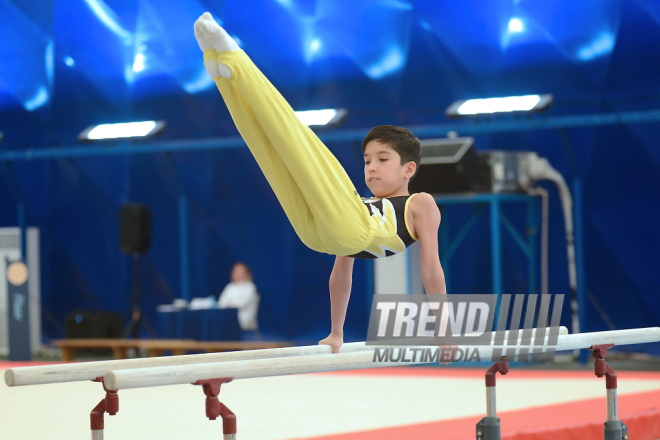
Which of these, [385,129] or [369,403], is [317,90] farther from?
[385,129]

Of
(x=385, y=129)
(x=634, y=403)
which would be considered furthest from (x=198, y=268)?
(x=385, y=129)

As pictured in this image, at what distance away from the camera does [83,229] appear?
11.4m

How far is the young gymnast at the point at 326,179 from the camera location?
280 centimetres

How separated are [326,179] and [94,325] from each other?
7.78m

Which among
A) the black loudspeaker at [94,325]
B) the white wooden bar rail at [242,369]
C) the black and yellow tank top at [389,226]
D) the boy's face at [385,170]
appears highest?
the boy's face at [385,170]

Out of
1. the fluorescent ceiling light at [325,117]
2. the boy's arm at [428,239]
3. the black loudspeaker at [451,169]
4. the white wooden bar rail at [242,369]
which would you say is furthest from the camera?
the fluorescent ceiling light at [325,117]

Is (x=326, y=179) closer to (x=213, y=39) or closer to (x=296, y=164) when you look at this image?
(x=296, y=164)

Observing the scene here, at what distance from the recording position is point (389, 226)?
10.5 ft

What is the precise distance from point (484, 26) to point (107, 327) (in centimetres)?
572

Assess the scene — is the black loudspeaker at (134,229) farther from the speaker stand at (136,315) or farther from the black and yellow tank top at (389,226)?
the black and yellow tank top at (389,226)

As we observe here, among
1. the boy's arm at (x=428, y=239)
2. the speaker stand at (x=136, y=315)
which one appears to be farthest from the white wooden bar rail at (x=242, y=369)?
the speaker stand at (x=136, y=315)

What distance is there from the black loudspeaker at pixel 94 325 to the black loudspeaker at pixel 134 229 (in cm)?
90

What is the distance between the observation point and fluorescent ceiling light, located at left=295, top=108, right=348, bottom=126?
895 cm

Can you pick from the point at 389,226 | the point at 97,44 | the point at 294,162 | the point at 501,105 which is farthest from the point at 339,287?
the point at 97,44
